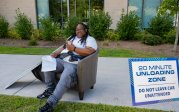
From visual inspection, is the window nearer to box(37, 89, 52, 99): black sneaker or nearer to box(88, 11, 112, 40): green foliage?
box(88, 11, 112, 40): green foliage

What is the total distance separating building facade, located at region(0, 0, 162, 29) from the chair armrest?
8435mm

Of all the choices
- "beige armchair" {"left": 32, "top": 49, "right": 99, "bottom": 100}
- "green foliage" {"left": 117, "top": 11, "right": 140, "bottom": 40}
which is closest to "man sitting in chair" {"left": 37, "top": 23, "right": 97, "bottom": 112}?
"beige armchair" {"left": 32, "top": 49, "right": 99, "bottom": 100}

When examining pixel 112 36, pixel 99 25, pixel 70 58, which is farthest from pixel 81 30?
pixel 112 36

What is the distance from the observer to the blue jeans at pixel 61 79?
4016 mm

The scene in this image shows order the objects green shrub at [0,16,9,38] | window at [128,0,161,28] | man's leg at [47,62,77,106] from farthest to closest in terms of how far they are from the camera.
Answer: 1. window at [128,0,161,28]
2. green shrub at [0,16,9,38]
3. man's leg at [47,62,77,106]

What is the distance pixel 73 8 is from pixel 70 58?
910 cm

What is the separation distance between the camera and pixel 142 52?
832 centimetres

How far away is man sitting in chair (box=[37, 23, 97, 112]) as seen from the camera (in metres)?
4.24

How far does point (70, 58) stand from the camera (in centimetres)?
475

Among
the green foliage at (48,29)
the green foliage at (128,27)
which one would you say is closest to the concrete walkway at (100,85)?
the green foliage at (128,27)

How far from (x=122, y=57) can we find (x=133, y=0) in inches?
236

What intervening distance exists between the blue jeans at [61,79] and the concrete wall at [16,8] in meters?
9.71

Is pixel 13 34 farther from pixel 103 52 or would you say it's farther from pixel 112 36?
pixel 103 52

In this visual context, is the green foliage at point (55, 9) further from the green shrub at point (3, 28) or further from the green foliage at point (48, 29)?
the green foliage at point (48, 29)
